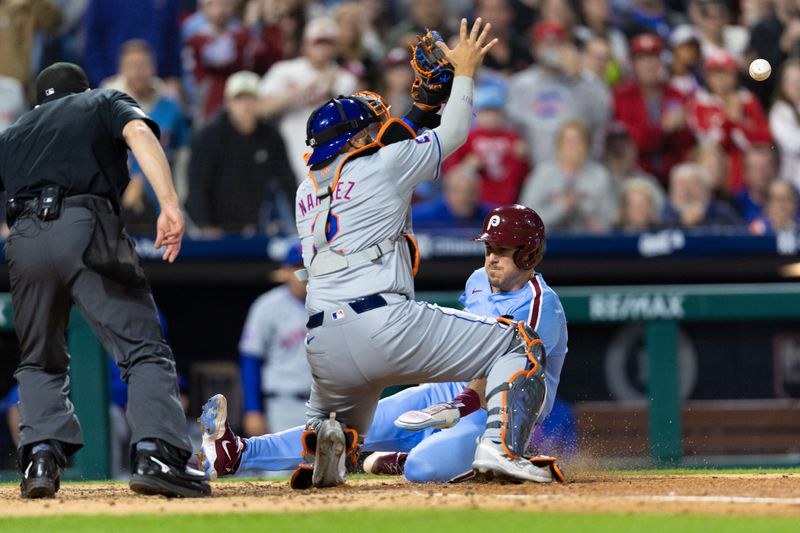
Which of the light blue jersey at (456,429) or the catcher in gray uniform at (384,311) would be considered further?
the light blue jersey at (456,429)

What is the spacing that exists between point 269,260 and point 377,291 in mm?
4409

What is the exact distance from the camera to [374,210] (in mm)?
4895

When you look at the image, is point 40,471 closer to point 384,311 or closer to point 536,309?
point 384,311

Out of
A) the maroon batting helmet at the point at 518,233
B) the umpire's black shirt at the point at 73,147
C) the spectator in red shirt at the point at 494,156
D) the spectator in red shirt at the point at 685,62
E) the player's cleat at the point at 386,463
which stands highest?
the spectator in red shirt at the point at 685,62

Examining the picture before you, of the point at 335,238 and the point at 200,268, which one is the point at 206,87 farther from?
the point at 335,238

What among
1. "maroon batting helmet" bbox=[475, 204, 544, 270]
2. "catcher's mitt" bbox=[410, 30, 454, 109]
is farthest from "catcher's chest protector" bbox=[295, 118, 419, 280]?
"maroon batting helmet" bbox=[475, 204, 544, 270]

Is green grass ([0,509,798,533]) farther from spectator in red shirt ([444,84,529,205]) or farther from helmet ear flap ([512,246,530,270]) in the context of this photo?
spectator in red shirt ([444,84,529,205])

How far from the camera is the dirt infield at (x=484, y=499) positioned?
14.0ft

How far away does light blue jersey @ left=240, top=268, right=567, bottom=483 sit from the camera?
529 centimetres

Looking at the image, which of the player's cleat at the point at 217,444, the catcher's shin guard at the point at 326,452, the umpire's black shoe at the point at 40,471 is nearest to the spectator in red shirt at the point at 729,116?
the catcher's shin guard at the point at 326,452

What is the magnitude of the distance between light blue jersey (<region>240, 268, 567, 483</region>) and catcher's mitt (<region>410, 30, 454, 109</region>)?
0.91m

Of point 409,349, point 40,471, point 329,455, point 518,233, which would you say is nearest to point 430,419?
point 409,349

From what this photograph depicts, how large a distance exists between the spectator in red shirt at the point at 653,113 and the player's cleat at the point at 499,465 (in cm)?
553

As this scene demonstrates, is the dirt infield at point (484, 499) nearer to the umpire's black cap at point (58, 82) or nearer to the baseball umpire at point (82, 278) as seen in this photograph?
the baseball umpire at point (82, 278)
